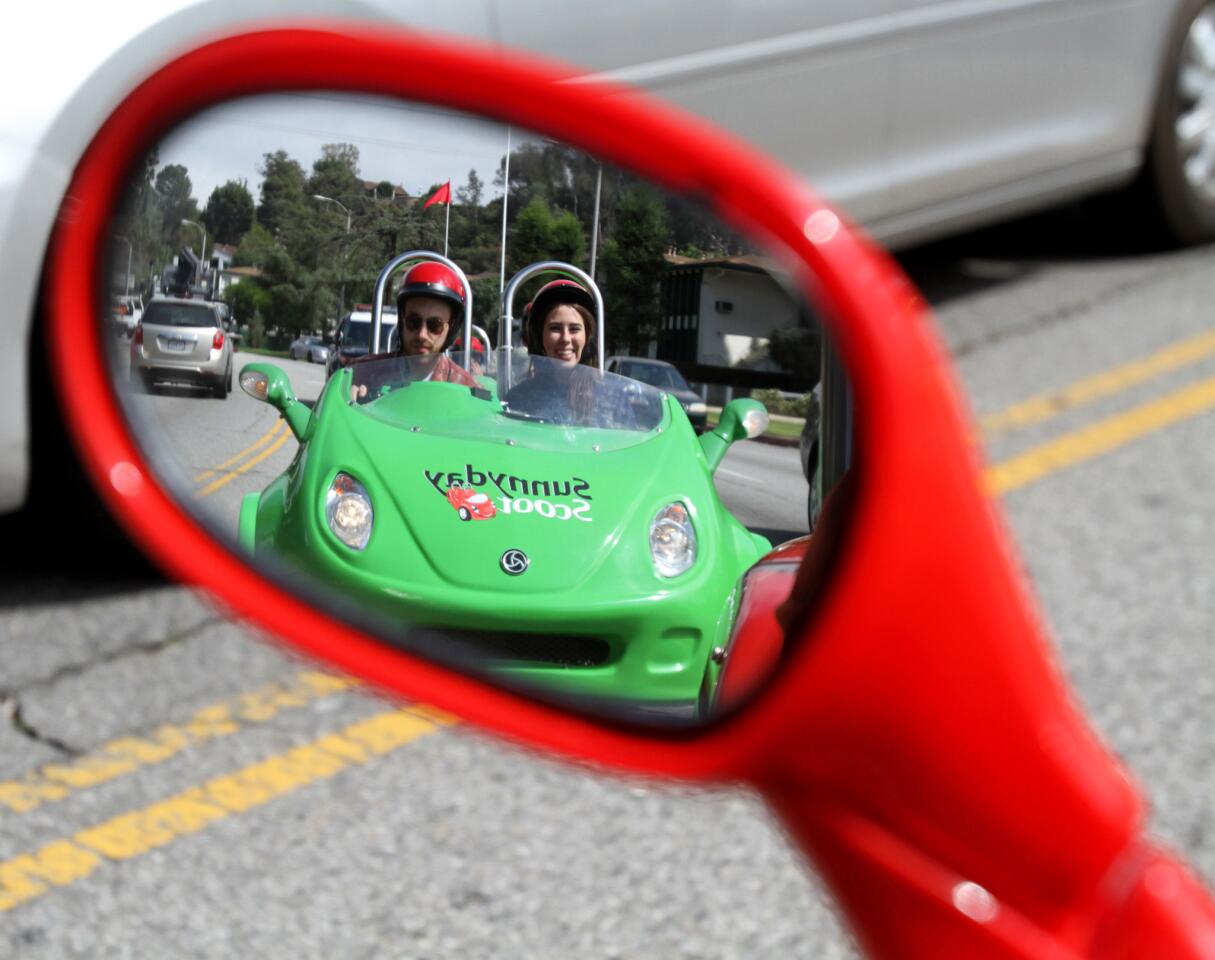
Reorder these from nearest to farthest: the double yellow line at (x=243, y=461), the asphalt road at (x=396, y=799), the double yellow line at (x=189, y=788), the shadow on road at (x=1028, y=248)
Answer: the double yellow line at (x=243, y=461)
the asphalt road at (x=396, y=799)
the double yellow line at (x=189, y=788)
the shadow on road at (x=1028, y=248)

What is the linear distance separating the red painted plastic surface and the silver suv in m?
0.18

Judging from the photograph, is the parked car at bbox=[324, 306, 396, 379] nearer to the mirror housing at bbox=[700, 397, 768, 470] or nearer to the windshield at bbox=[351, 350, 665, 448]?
the windshield at bbox=[351, 350, 665, 448]

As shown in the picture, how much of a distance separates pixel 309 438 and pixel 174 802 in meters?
2.10

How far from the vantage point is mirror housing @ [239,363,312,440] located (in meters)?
0.70

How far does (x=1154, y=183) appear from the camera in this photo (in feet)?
17.1

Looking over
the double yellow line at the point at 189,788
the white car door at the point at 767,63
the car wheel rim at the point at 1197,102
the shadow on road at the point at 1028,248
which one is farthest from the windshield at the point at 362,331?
the car wheel rim at the point at 1197,102

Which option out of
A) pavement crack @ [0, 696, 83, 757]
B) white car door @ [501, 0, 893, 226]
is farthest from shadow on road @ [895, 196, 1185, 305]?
pavement crack @ [0, 696, 83, 757]

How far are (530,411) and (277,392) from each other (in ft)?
0.50

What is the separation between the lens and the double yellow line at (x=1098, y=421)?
3.95 metres

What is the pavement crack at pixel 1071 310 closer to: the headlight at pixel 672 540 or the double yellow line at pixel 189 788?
the double yellow line at pixel 189 788

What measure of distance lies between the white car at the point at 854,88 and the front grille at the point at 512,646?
2178 mm

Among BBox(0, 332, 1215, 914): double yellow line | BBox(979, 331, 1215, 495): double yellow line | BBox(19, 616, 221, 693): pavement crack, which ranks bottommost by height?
BBox(0, 332, 1215, 914): double yellow line

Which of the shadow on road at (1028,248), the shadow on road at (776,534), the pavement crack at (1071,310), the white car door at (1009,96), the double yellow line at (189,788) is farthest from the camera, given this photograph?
the shadow on road at (1028,248)

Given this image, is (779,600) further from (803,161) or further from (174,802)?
(803,161)
